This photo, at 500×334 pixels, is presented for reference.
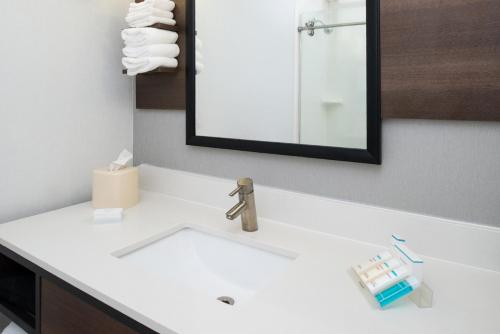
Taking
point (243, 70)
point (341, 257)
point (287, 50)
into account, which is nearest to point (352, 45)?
point (287, 50)

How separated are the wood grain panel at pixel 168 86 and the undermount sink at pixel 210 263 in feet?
1.71

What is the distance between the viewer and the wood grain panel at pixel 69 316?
2.38 feet

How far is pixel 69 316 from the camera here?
812mm

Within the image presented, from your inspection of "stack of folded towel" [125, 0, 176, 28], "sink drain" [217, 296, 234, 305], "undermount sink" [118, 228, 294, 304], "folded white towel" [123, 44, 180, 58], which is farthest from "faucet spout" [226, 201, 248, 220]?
"stack of folded towel" [125, 0, 176, 28]

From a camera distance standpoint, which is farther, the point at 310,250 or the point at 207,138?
the point at 207,138

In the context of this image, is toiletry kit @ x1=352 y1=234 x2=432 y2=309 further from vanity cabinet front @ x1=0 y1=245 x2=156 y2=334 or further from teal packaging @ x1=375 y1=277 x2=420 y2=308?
vanity cabinet front @ x1=0 y1=245 x2=156 y2=334

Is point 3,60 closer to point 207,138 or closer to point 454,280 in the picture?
point 207,138

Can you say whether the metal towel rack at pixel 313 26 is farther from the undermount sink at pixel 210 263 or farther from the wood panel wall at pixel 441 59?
the undermount sink at pixel 210 263

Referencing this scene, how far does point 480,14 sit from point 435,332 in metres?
0.69

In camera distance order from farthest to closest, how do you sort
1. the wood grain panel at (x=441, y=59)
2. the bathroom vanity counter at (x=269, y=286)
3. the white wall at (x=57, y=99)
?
the white wall at (x=57, y=99) < the wood grain panel at (x=441, y=59) < the bathroom vanity counter at (x=269, y=286)

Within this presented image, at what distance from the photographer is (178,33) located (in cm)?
128

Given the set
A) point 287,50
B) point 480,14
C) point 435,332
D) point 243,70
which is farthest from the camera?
point 243,70

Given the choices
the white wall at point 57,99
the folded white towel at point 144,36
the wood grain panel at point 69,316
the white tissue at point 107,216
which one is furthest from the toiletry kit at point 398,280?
the white wall at point 57,99

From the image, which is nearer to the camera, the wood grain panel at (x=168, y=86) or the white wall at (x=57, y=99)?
Answer: the white wall at (x=57, y=99)
